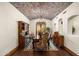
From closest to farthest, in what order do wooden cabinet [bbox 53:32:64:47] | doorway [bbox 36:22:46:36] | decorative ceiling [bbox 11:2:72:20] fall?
decorative ceiling [bbox 11:2:72:20]
doorway [bbox 36:22:46:36]
wooden cabinet [bbox 53:32:64:47]

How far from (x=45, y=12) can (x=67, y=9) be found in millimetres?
766

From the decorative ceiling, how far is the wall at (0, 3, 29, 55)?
201 millimetres

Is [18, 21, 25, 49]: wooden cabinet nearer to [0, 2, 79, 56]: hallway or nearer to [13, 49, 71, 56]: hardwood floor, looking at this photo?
[0, 2, 79, 56]: hallway

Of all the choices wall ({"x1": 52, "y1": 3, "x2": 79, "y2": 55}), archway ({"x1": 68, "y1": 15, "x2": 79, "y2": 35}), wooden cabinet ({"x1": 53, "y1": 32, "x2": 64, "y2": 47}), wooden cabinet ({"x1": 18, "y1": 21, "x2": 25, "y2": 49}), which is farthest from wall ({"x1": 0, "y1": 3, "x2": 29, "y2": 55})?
archway ({"x1": 68, "y1": 15, "x2": 79, "y2": 35})

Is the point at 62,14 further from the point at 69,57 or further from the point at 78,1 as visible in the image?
the point at 69,57

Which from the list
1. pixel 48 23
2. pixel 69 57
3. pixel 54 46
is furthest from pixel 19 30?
pixel 69 57

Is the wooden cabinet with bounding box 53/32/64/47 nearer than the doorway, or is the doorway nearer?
the doorway

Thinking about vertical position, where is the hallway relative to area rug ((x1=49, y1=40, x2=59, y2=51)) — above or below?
above

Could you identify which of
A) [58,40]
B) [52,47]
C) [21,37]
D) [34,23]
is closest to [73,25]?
[58,40]

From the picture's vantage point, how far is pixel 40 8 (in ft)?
12.8

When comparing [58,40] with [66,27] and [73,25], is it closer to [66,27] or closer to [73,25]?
[66,27]

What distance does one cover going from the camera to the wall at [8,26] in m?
3.83

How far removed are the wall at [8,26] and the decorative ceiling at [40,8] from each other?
0.66 ft

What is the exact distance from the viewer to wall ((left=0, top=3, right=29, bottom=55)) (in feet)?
12.6
